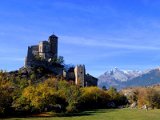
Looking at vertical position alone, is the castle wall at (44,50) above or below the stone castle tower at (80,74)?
above

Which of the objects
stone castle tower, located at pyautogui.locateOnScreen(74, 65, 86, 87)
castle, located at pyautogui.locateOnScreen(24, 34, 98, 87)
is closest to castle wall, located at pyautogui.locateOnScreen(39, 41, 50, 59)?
castle, located at pyautogui.locateOnScreen(24, 34, 98, 87)

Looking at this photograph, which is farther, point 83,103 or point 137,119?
point 83,103

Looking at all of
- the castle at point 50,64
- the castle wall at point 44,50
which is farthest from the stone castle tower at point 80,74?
the castle wall at point 44,50

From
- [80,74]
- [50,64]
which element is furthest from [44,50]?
[80,74]

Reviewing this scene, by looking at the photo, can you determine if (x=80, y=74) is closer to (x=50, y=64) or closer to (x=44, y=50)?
(x=50, y=64)

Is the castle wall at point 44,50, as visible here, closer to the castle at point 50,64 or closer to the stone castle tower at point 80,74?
the castle at point 50,64

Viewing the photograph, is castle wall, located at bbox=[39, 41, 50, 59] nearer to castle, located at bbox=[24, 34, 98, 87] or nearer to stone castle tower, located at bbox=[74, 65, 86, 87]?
castle, located at bbox=[24, 34, 98, 87]

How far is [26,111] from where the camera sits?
343 feet

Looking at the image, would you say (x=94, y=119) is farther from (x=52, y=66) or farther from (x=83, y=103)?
(x=52, y=66)

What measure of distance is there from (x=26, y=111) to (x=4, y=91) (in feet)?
32.6

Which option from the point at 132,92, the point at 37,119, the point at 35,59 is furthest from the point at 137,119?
the point at 132,92

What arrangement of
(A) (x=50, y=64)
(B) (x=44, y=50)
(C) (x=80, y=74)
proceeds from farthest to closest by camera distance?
(B) (x=44, y=50)
(C) (x=80, y=74)
(A) (x=50, y=64)

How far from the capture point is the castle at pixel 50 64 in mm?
174250

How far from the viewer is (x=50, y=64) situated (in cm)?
18225
